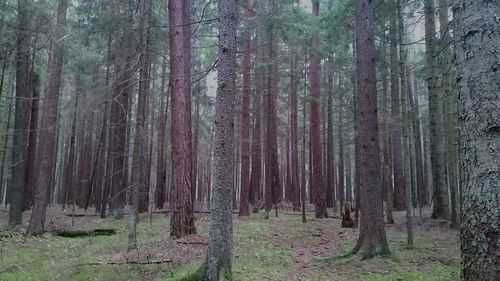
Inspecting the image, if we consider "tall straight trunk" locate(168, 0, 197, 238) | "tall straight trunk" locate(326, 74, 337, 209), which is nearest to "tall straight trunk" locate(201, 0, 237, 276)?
"tall straight trunk" locate(168, 0, 197, 238)

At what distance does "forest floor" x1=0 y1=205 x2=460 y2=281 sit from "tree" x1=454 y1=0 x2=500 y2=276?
172 inches

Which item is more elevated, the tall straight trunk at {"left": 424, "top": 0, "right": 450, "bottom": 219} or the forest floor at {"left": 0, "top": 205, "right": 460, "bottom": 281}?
the tall straight trunk at {"left": 424, "top": 0, "right": 450, "bottom": 219}

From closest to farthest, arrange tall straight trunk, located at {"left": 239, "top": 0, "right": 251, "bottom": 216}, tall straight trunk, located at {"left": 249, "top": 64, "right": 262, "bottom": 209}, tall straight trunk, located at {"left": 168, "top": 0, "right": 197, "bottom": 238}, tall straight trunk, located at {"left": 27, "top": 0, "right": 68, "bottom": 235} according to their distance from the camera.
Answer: tall straight trunk, located at {"left": 168, "top": 0, "right": 197, "bottom": 238}, tall straight trunk, located at {"left": 27, "top": 0, "right": 68, "bottom": 235}, tall straight trunk, located at {"left": 239, "top": 0, "right": 251, "bottom": 216}, tall straight trunk, located at {"left": 249, "top": 64, "right": 262, "bottom": 209}

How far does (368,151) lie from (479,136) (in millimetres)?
5714

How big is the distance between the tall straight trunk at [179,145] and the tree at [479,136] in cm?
845

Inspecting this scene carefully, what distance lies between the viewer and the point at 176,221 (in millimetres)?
10734

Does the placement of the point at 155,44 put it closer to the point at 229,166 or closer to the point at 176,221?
the point at 176,221

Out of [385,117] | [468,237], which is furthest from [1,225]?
[468,237]

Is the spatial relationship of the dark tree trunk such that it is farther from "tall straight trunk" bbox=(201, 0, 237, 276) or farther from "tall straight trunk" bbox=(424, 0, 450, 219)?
"tall straight trunk" bbox=(201, 0, 237, 276)

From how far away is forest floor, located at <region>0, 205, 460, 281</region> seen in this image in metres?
7.43

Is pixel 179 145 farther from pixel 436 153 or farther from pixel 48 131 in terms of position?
pixel 436 153

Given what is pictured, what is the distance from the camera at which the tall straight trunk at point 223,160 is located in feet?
19.6

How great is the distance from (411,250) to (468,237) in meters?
7.11

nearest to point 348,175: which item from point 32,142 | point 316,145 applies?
point 316,145
